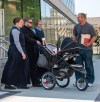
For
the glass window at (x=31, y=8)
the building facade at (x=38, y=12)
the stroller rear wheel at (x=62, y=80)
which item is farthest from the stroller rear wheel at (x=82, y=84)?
the glass window at (x=31, y=8)

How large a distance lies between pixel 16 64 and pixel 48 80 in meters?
0.83

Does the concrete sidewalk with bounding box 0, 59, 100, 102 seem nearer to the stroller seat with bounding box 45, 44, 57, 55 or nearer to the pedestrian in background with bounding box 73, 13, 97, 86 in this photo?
the pedestrian in background with bounding box 73, 13, 97, 86

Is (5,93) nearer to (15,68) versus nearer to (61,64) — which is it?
(15,68)

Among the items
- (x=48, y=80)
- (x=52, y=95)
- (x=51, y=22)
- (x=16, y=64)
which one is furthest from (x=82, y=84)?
(x=51, y=22)

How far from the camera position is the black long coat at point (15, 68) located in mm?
9266

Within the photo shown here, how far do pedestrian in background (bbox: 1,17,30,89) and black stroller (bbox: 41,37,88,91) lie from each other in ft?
1.56

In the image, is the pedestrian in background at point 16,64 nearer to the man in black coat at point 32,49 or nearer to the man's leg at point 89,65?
the man in black coat at point 32,49

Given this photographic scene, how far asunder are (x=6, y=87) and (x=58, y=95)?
1.56m

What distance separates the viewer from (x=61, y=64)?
9078mm

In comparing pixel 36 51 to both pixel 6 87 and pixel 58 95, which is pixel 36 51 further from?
pixel 58 95

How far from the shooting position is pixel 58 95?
828 centimetres

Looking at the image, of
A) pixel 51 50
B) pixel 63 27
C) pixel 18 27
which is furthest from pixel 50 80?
pixel 63 27

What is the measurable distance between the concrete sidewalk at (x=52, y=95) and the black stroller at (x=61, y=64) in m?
0.20

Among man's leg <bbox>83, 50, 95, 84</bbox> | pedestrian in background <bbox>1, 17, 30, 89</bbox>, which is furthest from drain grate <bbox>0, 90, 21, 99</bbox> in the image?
man's leg <bbox>83, 50, 95, 84</bbox>
